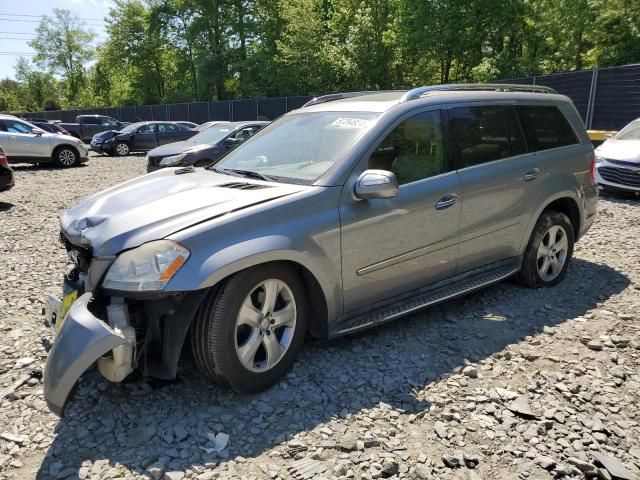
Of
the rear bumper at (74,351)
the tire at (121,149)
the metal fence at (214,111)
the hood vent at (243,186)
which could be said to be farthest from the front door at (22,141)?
the rear bumper at (74,351)

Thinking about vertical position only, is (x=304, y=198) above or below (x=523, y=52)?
below

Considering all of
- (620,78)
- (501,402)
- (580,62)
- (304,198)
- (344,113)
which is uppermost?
(580,62)

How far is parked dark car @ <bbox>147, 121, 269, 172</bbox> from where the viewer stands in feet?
36.3

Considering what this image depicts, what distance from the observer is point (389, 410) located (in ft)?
9.42

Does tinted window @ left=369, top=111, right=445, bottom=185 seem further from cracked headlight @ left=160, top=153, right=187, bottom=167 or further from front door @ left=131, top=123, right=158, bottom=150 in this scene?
front door @ left=131, top=123, right=158, bottom=150

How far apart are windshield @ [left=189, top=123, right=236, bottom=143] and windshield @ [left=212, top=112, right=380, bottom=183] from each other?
8205mm

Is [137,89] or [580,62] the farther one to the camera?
[137,89]

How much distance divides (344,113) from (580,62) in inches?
1106

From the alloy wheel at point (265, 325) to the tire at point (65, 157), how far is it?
50.0ft

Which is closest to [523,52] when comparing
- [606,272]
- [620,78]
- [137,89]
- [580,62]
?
[580,62]

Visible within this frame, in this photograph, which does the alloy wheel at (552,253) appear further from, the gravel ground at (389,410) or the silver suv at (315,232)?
the gravel ground at (389,410)

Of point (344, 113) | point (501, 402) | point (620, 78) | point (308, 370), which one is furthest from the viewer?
point (620, 78)

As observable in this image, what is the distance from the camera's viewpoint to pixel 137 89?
184 feet

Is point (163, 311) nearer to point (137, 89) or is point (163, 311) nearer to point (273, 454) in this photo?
point (273, 454)
